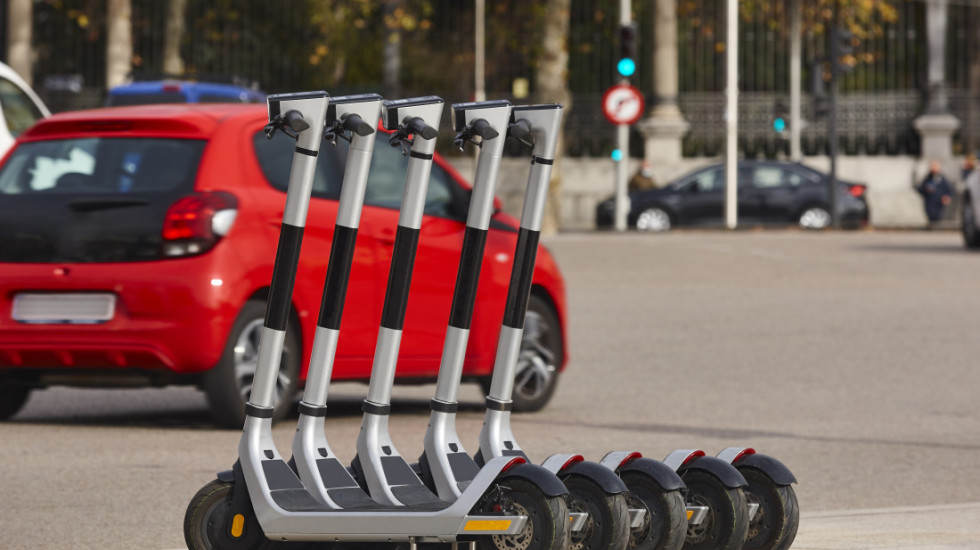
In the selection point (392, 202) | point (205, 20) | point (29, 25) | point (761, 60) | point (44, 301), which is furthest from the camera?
point (761, 60)

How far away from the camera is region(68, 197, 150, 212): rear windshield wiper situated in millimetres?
9289

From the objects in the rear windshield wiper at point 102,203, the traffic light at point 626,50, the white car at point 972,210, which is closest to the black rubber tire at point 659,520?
the rear windshield wiper at point 102,203

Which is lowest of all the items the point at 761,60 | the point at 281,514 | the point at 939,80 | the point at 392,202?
the point at 281,514

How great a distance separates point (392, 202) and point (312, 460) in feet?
16.7

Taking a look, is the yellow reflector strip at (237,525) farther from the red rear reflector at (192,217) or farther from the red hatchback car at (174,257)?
the red rear reflector at (192,217)

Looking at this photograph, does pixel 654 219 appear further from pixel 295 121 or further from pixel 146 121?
pixel 295 121

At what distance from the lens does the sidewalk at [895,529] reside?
6129 millimetres

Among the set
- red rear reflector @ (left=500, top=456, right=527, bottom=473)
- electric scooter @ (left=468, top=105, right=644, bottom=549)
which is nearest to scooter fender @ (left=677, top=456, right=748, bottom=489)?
electric scooter @ (left=468, top=105, right=644, bottom=549)

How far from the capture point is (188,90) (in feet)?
71.6

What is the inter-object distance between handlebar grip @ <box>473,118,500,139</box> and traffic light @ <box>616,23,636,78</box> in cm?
2805

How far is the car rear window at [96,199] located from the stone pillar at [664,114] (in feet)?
108

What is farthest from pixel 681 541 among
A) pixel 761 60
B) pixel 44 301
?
pixel 761 60

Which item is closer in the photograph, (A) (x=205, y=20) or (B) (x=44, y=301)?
(B) (x=44, y=301)

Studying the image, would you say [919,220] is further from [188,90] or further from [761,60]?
[188,90]
